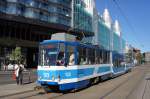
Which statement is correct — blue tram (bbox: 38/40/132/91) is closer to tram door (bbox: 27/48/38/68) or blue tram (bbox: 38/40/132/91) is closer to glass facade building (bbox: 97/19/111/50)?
tram door (bbox: 27/48/38/68)

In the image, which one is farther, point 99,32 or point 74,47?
point 99,32

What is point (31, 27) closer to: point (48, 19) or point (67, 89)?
point (48, 19)

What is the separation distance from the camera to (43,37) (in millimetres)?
71625

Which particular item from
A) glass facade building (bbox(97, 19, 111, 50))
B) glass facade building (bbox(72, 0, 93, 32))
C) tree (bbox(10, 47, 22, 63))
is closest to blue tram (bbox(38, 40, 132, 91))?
tree (bbox(10, 47, 22, 63))

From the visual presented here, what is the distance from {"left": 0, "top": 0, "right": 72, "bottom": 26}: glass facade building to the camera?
201 feet

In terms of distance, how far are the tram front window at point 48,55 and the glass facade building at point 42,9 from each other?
1710 inches

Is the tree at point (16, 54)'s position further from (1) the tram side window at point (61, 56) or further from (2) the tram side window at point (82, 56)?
(1) the tram side window at point (61, 56)

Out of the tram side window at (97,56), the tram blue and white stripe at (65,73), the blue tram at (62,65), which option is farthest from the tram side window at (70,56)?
the tram side window at (97,56)

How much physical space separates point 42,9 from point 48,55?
178ft

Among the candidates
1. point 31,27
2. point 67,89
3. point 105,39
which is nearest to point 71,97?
point 67,89

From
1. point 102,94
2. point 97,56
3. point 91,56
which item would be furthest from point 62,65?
point 97,56

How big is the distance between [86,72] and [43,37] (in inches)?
2088

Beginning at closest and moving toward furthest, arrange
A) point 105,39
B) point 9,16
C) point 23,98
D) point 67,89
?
point 23,98 → point 67,89 → point 9,16 → point 105,39

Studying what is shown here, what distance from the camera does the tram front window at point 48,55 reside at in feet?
54.1
